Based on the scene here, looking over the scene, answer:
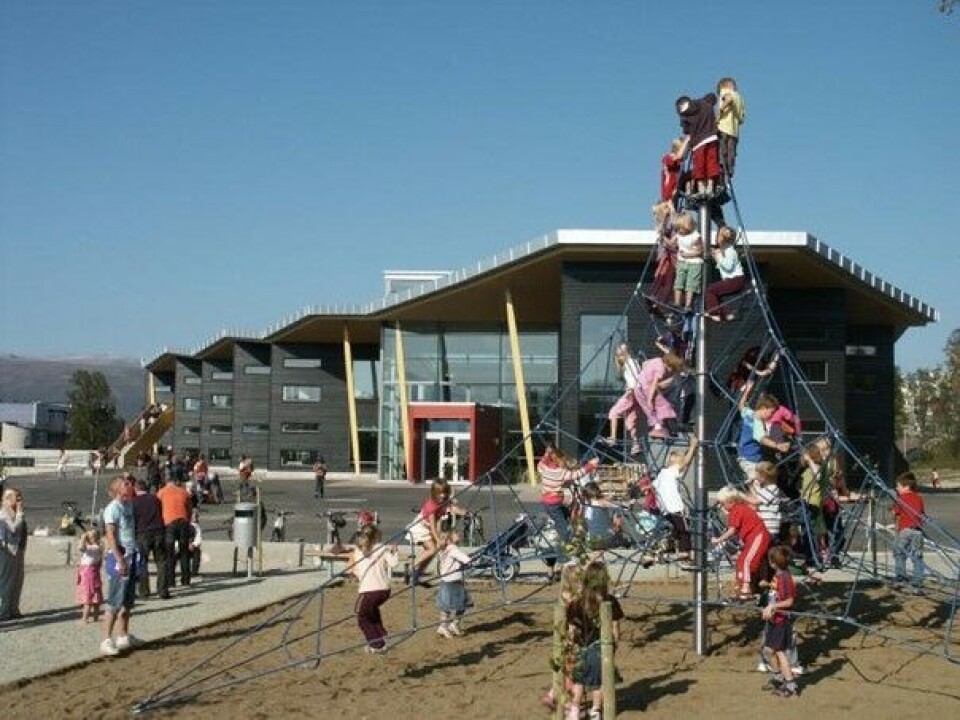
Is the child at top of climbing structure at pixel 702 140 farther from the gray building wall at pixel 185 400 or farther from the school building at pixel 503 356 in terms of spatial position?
the gray building wall at pixel 185 400

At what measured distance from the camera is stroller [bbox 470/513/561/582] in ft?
43.0

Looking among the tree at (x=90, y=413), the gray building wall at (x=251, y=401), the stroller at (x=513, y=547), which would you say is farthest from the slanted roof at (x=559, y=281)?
the tree at (x=90, y=413)

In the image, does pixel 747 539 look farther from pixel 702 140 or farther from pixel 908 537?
pixel 702 140

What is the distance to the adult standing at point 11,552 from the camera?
1318 cm

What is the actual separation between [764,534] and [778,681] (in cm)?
125

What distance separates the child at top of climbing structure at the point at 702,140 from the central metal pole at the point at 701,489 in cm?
25

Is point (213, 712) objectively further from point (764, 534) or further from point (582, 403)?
point (582, 403)

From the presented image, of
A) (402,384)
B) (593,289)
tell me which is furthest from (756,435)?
(402,384)

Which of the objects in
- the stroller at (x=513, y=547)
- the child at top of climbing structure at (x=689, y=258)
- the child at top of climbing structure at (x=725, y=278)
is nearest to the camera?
the child at top of climbing structure at (x=725, y=278)

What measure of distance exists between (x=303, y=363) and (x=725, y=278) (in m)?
50.7

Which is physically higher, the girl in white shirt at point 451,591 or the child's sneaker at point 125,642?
the girl in white shirt at point 451,591

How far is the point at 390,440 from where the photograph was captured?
50031 mm

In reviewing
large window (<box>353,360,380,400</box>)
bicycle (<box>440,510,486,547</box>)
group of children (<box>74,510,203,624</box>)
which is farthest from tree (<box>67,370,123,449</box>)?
group of children (<box>74,510,203,624</box>)

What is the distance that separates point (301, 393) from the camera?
6088 cm
